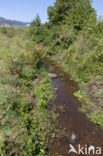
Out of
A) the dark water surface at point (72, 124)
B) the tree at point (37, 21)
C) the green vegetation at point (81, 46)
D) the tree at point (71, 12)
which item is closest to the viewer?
the dark water surface at point (72, 124)

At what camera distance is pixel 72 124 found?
14.7 feet

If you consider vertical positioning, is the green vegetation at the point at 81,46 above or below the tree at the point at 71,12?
below

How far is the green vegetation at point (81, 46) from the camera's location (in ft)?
19.6

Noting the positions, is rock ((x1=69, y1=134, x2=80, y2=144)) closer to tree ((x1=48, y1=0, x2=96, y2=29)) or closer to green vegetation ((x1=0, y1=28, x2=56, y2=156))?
green vegetation ((x1=0, y1=28, x2=56, y2=156))

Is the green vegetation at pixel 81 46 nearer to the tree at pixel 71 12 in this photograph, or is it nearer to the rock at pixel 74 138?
the tree at pixel 71 12

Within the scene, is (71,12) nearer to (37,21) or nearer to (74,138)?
(37,21)

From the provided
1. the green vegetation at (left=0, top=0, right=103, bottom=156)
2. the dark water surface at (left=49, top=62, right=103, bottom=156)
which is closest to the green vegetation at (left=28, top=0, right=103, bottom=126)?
the green vegetation at (left=0, top=0, right=103, bottom=156)

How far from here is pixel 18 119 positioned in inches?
157

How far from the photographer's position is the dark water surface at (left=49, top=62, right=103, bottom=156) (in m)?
3.66

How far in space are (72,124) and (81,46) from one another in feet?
24.0

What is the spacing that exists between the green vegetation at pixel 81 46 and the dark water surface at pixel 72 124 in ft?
1.17

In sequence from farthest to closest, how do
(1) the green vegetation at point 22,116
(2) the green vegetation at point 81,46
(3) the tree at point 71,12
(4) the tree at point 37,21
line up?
(4) the tree at point 37,21, (3) the tree at point 71,12, (2) the green vegetation at point 81,46, (1) the green vegetation at point 22,116

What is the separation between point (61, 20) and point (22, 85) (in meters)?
15.8

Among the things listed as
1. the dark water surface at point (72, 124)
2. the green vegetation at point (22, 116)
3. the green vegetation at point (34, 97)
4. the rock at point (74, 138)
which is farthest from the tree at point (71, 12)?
the rock at point (74, 138)
